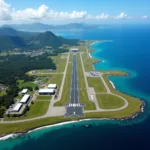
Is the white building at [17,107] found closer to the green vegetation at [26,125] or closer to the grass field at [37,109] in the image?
the grass field at [37,109]

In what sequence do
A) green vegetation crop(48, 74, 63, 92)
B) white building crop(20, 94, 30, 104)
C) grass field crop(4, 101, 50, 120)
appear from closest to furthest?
grass field crop(4, 101, 50, 120) → white building crop(20, 94, 30, 104) → green vegetation crop(48, 74, 63, 92)

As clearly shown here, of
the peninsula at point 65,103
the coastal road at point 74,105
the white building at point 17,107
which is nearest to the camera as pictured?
the peninsula at point 65,103

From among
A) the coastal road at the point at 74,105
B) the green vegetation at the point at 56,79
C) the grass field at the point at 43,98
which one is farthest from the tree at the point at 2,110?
the green vegetation at the point at 56,79

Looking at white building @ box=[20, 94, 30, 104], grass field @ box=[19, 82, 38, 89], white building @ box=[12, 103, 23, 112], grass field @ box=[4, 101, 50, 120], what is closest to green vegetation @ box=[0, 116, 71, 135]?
grass field @ box=[4, 101, 50, 120]

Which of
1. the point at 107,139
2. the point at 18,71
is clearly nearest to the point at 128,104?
the point at 107,139

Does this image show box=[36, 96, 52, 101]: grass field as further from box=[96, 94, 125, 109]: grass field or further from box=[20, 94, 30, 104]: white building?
box=[96, 94, 125, 109]: grass field

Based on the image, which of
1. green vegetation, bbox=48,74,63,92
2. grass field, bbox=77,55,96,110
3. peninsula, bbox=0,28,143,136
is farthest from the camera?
green vegetation, bbox=48,74,63,92

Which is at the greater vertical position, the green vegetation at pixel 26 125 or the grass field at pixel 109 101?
the green vegetation at pixel 26 125
